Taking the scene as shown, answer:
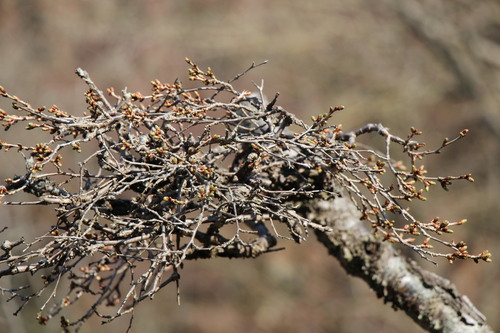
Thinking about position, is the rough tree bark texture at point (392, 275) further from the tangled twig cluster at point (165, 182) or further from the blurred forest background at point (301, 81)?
the blurred forest background at point (301, 81)

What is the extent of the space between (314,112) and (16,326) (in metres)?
8.29

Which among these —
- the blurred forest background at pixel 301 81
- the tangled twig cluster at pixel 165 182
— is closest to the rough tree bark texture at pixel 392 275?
the tangled twig cluster at pixel 165 182

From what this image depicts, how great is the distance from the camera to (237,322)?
11289mm

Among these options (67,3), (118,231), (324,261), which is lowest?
(118,231)

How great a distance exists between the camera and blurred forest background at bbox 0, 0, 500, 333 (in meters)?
11.2

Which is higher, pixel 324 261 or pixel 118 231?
pixel 324 261

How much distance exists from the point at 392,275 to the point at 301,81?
11.2 metres

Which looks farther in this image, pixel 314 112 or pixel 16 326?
pixel 314 112

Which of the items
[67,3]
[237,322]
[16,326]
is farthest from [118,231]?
[67,3]

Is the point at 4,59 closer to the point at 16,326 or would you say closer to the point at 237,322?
the point at 16,326

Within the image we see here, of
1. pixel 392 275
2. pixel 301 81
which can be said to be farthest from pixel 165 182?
pixel 301 81

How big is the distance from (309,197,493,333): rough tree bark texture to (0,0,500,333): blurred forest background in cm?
675

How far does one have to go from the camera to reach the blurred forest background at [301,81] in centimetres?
1116

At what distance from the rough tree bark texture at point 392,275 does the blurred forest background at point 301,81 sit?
675cm
